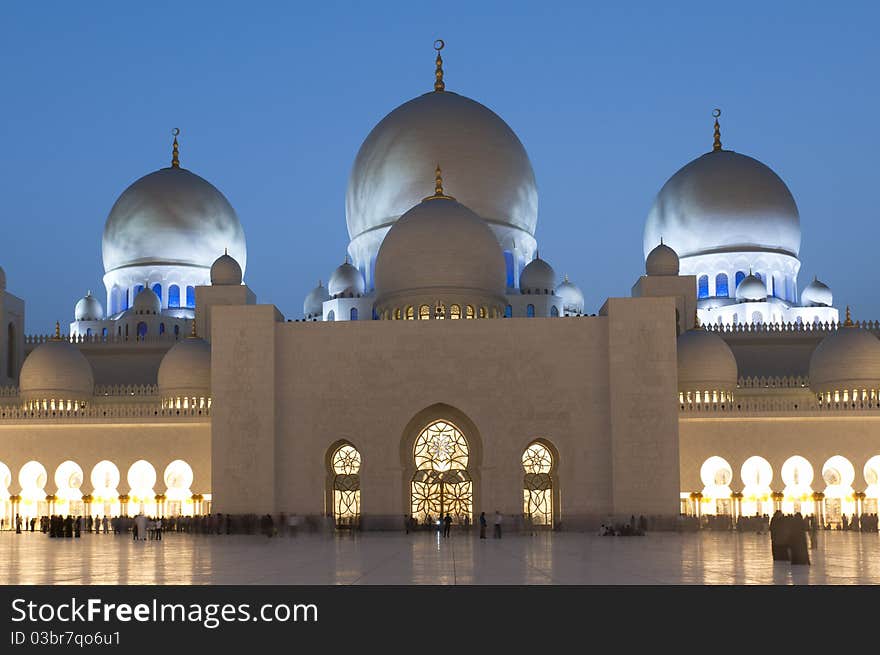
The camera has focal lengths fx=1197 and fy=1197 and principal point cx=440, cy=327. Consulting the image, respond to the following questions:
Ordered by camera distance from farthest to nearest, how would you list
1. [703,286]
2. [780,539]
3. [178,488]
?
[703,286] → [178,488] → [780,539]

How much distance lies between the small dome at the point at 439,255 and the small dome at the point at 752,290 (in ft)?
28.4

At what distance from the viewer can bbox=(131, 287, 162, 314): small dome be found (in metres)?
34.0

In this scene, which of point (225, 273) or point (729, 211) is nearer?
point (225, 273)

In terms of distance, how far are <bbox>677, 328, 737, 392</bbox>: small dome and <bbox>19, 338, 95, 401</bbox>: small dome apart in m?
14.4

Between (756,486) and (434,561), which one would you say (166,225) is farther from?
(434,561)

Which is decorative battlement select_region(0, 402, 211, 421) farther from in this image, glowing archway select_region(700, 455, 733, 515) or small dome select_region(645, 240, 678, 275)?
small dome select_region(645, 240, 678, 275)

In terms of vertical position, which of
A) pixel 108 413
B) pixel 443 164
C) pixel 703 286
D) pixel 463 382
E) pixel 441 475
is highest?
pixel 443 164

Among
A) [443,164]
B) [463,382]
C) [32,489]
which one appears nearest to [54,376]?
[32,489]

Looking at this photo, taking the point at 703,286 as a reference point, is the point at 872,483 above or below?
below

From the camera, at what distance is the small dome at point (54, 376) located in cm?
2870

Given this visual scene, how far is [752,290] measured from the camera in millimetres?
32812

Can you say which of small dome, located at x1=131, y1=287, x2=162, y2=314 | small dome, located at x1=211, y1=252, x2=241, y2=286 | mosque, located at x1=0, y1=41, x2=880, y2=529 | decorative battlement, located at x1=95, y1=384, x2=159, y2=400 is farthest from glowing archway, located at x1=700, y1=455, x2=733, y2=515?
small dome, located at x1=131, y1=287, x2=162, y2=314

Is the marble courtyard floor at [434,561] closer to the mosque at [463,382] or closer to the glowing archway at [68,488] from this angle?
the mosque at [463,382]

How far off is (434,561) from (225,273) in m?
18.9
